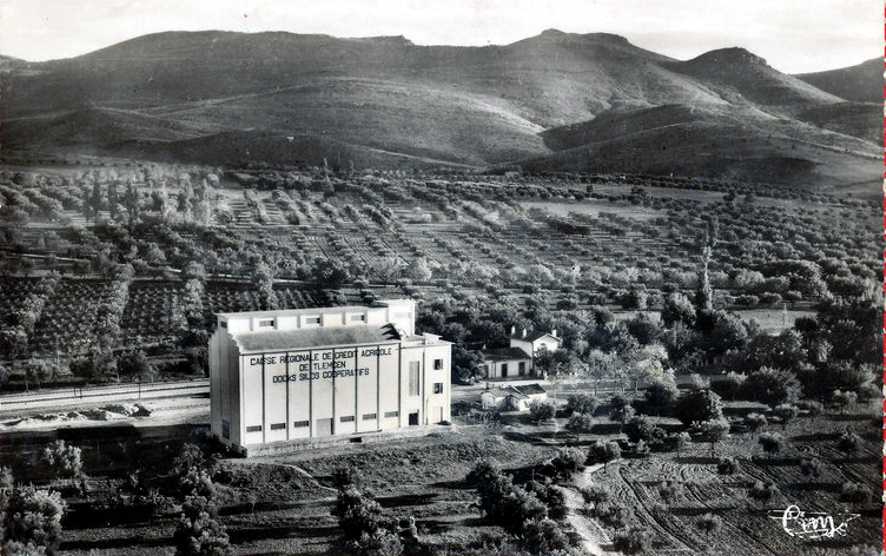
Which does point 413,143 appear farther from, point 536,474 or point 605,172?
point 536,474

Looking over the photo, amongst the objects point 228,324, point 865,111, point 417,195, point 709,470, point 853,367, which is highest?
point 865,111

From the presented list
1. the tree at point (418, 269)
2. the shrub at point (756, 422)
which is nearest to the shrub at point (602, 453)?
the shrub at point (756, 422)

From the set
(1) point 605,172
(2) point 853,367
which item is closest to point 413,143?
(1) point 605,172

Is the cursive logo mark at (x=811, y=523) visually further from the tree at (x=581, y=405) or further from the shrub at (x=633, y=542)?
the tree at (x=581, y=405)

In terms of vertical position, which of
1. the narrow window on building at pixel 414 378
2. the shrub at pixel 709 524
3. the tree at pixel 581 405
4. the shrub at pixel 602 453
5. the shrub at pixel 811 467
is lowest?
the shrub at pixel 709 524

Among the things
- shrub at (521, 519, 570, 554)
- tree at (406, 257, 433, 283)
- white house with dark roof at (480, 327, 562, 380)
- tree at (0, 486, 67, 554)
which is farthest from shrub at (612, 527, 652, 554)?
tree at (0, 486, 67, 554)

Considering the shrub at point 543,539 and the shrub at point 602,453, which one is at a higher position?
the shrub at point 602,453
